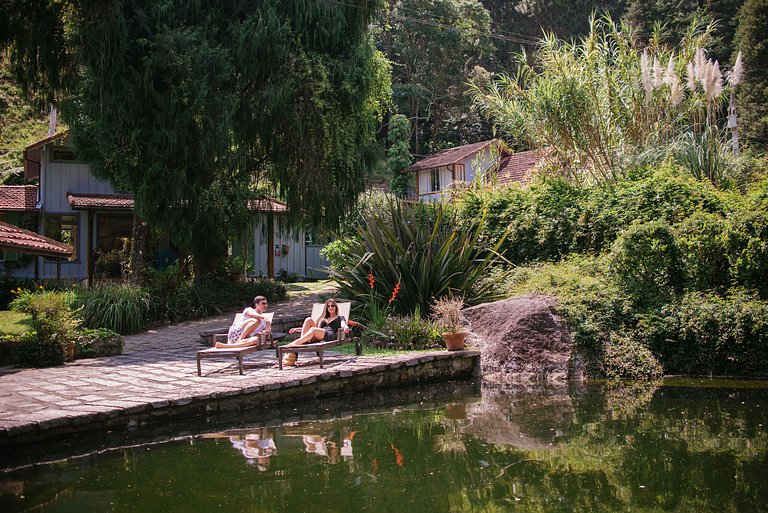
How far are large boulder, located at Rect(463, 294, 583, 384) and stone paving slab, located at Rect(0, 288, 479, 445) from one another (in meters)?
0.40

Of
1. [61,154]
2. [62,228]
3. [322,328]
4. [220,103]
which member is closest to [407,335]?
[322,328]

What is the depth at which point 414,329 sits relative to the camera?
11.1m

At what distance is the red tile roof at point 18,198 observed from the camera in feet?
75.2

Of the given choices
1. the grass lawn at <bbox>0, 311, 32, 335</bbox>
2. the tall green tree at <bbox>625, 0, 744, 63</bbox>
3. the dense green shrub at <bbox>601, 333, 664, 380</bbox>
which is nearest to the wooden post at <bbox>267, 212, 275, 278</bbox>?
the grass lawn at <bbox>0, 311, 32, 335</bbox>

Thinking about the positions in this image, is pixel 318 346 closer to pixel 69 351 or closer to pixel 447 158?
pixel 69 351

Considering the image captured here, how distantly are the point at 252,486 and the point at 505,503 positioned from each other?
76.9 inches

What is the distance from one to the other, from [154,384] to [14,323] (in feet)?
25.0

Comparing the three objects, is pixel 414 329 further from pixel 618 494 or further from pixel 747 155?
pixel 747 155

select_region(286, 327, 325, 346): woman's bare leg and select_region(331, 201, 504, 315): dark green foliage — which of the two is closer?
select_region(286, 327, 325, 346): woman's bare leg

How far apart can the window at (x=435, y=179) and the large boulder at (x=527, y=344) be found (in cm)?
2454

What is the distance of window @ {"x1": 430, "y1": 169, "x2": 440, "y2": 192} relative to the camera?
116 ft

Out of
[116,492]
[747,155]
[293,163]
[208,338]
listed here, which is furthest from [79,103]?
[747,155]

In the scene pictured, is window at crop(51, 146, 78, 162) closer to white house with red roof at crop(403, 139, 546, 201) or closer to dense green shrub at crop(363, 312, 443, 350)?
white house with red roof at crop(403, 139, 546, 201)

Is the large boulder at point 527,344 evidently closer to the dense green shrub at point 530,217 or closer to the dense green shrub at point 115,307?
the dense green shrub at point 530,217
